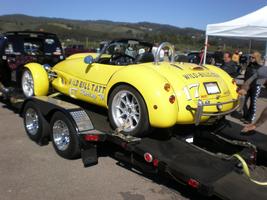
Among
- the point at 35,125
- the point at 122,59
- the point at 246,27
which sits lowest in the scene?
the point at 35,125

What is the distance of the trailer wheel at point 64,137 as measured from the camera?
4.92 m

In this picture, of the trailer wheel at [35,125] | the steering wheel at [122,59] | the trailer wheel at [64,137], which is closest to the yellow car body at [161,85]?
the steering wheel at [122,59]

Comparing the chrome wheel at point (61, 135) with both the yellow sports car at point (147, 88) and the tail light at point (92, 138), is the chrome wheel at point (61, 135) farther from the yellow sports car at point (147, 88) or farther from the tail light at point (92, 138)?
the yellow sports car at point (147, 88)

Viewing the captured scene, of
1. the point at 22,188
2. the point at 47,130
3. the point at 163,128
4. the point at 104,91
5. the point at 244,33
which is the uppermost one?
the point at 244,33

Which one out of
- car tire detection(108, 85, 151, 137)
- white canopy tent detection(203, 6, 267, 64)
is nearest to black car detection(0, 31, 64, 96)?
car tire detection(108, 85, 151, 137)

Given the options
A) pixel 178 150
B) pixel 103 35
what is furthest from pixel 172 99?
pixel 103 35

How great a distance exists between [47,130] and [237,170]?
306 cm

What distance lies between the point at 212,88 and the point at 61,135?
2.34 metres

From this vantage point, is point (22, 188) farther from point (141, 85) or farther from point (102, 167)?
point (141, 85)

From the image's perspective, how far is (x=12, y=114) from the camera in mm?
8117

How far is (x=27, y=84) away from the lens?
689 centimetres

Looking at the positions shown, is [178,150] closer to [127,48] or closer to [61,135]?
[61,135]

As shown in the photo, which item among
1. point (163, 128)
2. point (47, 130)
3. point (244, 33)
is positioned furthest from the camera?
point (244, 33)

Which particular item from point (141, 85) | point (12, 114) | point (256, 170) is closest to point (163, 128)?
point (141, 85)
